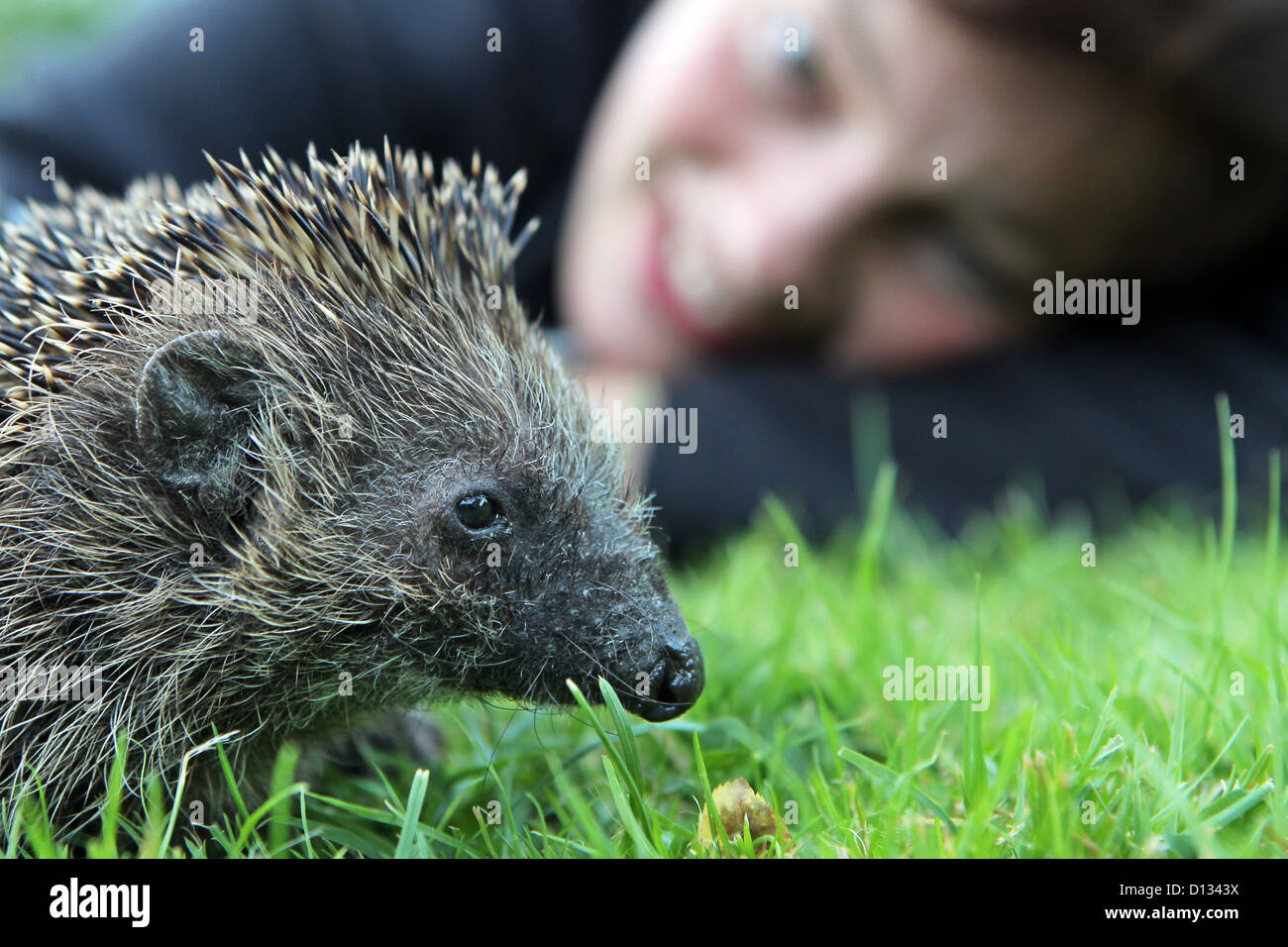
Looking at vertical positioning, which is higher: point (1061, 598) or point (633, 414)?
point (633, 414)

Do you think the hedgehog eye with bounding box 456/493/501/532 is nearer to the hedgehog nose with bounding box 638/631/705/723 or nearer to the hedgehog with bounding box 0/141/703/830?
the hedgehog with bounding box 0/141/703/830

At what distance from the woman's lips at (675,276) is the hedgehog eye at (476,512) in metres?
3.35

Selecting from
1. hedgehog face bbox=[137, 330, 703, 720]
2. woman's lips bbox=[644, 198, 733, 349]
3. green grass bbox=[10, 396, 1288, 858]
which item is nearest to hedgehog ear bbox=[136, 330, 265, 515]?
hedgehog face bbox=[137, 330, 703, 720]

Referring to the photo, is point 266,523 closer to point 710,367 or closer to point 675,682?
point 675,682

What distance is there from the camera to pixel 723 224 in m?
5.54

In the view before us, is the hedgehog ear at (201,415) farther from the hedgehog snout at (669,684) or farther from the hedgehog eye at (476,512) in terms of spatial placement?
the hedgehog snout at (669,684)

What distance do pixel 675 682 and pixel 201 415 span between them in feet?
4.35

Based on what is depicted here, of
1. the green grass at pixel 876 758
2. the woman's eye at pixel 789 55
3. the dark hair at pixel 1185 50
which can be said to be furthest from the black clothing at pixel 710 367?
the green grass at pixel 876 758

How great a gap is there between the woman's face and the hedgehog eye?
3.15m

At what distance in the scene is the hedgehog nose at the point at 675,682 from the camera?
254 centimetres

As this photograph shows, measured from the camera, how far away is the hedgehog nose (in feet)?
8.33
